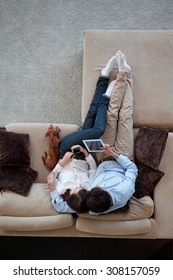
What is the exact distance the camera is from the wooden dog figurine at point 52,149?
231 centimetres

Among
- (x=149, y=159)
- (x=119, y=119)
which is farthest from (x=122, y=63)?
(x=149, y=159)

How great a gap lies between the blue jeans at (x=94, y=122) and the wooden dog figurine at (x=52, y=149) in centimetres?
4

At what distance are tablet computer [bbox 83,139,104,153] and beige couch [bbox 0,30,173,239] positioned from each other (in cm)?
19

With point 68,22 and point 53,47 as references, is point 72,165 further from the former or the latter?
point 68,22

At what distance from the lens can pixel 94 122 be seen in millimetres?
2348

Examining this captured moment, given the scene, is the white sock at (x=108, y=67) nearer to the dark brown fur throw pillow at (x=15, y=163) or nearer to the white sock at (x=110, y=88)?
the white sock at (x=110, y=88)

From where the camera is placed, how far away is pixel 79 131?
2.32 m

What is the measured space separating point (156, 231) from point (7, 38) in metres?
2.02

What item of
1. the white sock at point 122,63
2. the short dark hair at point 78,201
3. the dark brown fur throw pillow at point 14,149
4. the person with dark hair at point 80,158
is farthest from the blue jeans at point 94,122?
the short dark hair at point 78,201

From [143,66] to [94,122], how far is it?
578 mm

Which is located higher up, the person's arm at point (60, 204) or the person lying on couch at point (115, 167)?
the person lying on couch at point (115, 167)

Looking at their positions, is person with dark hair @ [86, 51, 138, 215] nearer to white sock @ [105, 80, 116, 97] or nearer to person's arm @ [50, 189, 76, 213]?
white sock @ [105, 80, 116, 97]
